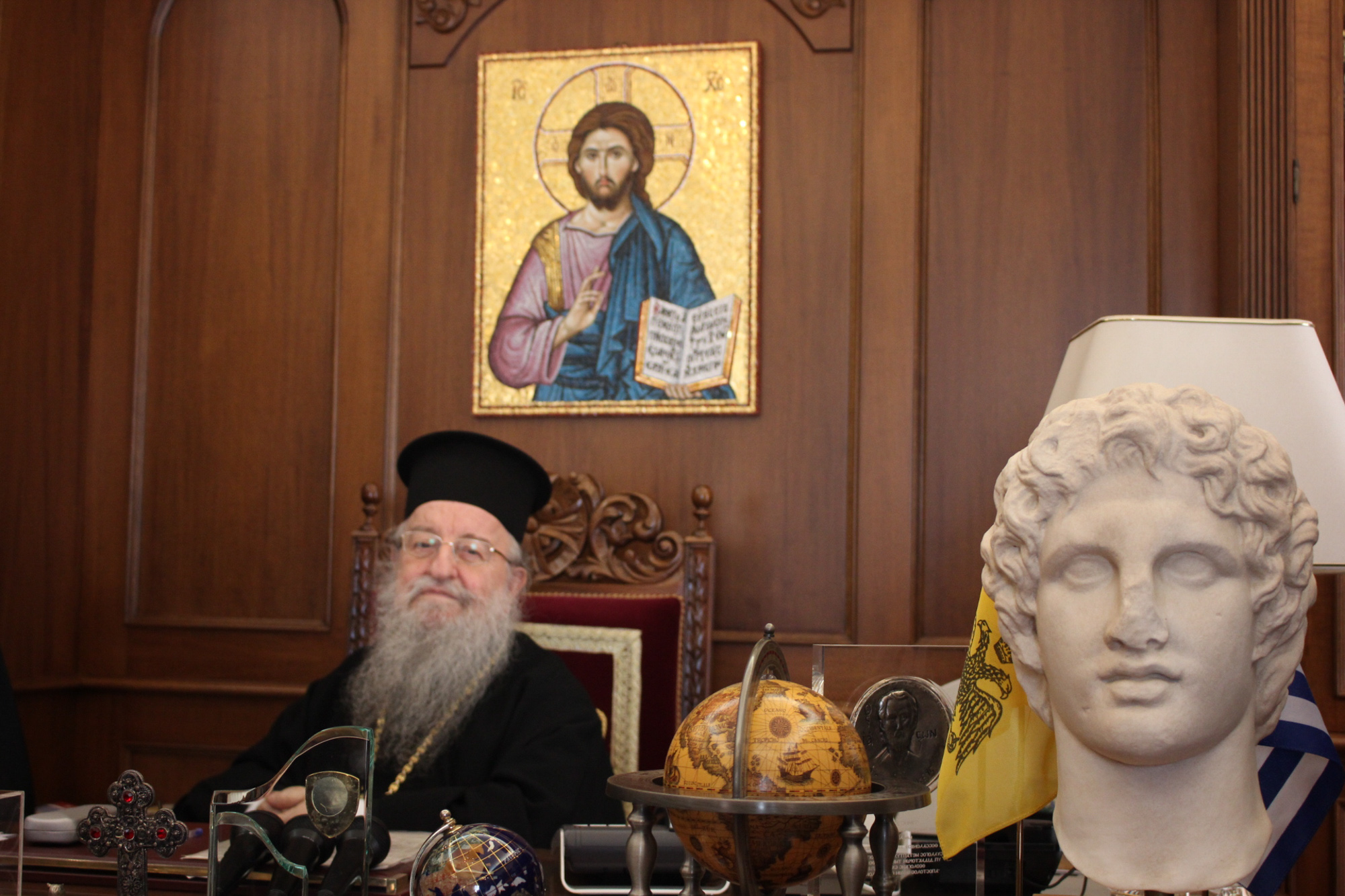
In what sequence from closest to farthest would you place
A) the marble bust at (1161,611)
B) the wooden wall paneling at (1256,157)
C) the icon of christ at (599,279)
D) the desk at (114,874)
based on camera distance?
1. the marble bust at (1161,611)
2. the desk at (114,874)
3. the wooden wall paneling at (1256,157)
4. the icon of christ at (599,279)

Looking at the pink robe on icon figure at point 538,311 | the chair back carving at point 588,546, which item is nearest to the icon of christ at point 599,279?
the pink robe on icon figure at point 538,311

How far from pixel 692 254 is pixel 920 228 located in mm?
699

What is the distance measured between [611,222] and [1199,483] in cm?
272

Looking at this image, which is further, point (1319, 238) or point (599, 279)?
point (599, 279)

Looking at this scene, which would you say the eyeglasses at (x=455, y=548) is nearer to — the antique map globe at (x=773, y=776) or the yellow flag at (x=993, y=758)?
the yellow flag at (x=993, y=758)

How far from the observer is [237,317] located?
4.11m

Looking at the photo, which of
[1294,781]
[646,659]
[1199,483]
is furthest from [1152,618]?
[646,659]

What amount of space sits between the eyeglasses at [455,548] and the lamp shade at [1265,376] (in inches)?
64.6

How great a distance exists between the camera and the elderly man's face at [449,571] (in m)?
3.21

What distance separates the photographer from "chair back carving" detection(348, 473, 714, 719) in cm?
358

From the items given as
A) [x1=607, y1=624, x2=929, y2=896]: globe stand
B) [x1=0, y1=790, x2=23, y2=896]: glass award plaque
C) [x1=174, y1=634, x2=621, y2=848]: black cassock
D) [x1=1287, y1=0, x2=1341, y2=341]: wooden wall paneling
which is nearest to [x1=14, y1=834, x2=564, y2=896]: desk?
[x1=0, y1=790, x2=23, y2=896]: glass award plaque

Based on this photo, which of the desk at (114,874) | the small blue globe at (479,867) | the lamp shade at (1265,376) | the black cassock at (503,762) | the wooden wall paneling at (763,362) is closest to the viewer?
the small blue globe at (479,867)

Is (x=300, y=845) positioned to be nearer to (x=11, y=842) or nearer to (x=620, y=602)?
(x=11, y=842)

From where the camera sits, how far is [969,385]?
369cm
